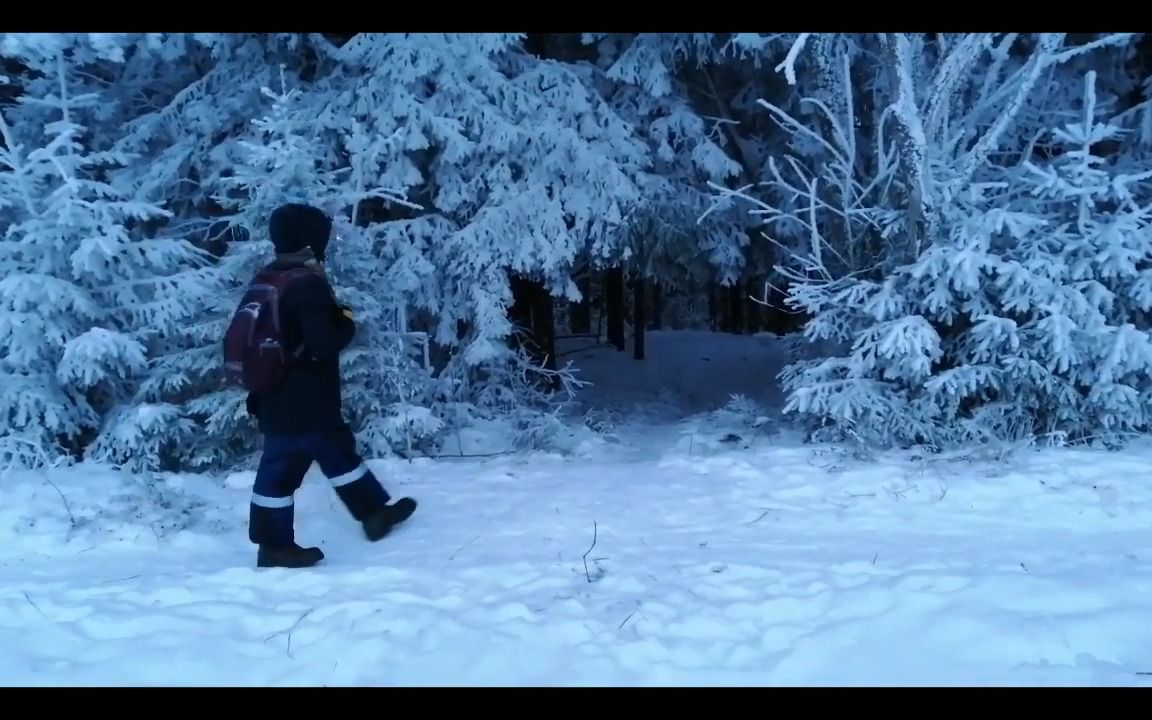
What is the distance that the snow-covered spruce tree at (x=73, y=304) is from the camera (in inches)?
235

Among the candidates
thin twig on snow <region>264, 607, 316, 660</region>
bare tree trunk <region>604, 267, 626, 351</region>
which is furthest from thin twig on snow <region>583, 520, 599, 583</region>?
bare tree trunk <region>604, 267, 626, 351</region>

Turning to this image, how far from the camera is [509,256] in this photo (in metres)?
A: 7.73

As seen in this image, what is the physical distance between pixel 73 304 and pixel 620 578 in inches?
188

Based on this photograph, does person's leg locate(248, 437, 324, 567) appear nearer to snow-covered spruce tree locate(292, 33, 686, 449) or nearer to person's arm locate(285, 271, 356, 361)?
person's arm locate(285, 271, 356, 361)

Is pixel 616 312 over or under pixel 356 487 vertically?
over

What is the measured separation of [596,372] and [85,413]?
860 centimetres

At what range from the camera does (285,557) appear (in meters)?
4.16

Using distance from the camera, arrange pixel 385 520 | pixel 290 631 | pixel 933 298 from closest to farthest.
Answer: pixel 290 631, pixel 385 520, pixel 933 298

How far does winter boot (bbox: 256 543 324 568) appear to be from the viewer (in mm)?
4160

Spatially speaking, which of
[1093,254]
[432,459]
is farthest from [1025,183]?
[432,459]

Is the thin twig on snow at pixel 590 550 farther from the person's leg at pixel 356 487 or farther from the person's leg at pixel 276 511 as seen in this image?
the person's leg at pixel 276 511

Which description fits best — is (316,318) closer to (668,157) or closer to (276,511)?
(276,511)

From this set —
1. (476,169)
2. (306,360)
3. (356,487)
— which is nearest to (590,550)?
(356,487)

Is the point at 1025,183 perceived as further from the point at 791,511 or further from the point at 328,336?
the point at 328,336
